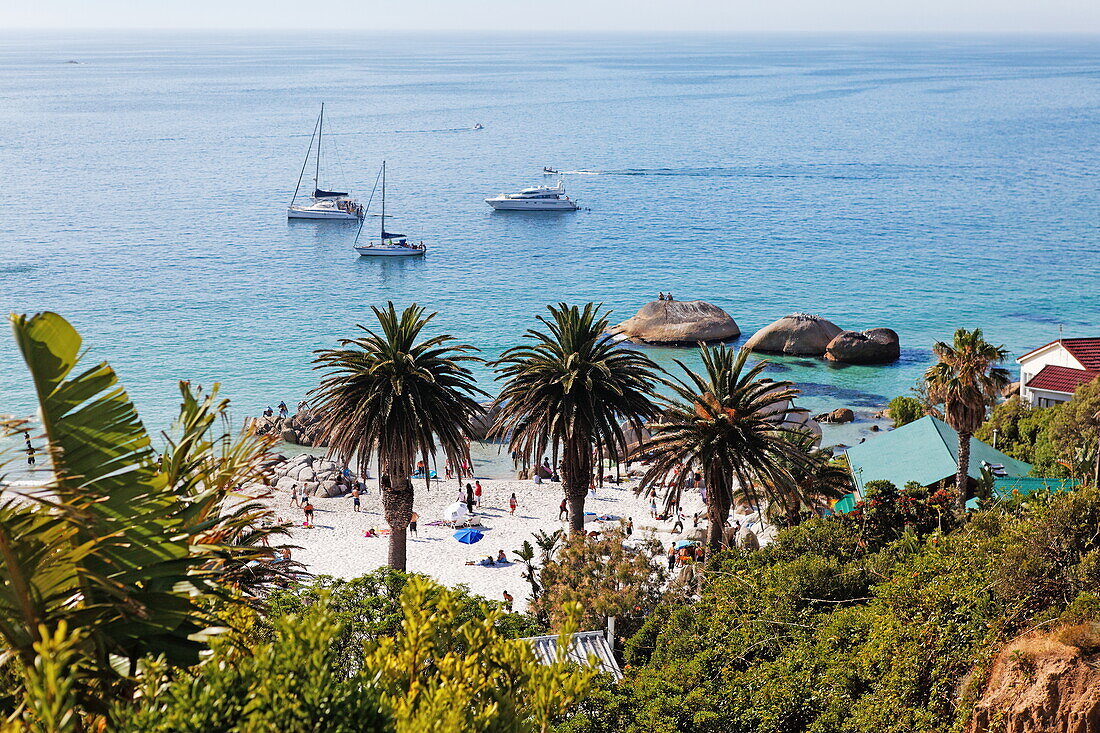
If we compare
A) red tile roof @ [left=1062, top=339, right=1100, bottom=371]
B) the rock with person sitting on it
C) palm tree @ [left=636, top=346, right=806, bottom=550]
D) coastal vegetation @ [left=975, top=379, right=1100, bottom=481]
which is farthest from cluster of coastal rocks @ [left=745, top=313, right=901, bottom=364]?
palm tree @ [left=636, top=346, right=806, bottom=550]

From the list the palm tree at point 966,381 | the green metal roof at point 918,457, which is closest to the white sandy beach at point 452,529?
the green metal roof at point 918,457

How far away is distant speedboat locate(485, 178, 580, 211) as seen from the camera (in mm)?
108438

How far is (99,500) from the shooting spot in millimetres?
6277

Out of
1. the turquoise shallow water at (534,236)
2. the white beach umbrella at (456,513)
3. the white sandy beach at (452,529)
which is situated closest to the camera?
the white sandy beach at (452,529)

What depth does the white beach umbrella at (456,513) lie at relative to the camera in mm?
36125

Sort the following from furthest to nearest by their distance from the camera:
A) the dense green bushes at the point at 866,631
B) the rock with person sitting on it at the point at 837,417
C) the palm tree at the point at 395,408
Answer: the rock with person sitting on it at the point at 837,417 → the palm tree at the point at 395,408 → the dense green bushes at the point at 866,631

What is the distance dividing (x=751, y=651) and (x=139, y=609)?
13.5 metres

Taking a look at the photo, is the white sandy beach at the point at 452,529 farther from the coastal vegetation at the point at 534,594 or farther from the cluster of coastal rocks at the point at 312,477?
the coastal vegetation at the point at 534,594

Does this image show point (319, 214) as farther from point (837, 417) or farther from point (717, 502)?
point (717, 502)

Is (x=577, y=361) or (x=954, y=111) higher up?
(x=954, y=111)

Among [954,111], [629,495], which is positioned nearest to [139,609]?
[629,495]

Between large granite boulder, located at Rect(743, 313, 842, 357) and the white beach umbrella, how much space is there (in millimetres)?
30999

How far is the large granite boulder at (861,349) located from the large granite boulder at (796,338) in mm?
760

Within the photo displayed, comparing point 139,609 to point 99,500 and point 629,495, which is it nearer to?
point 99,500
